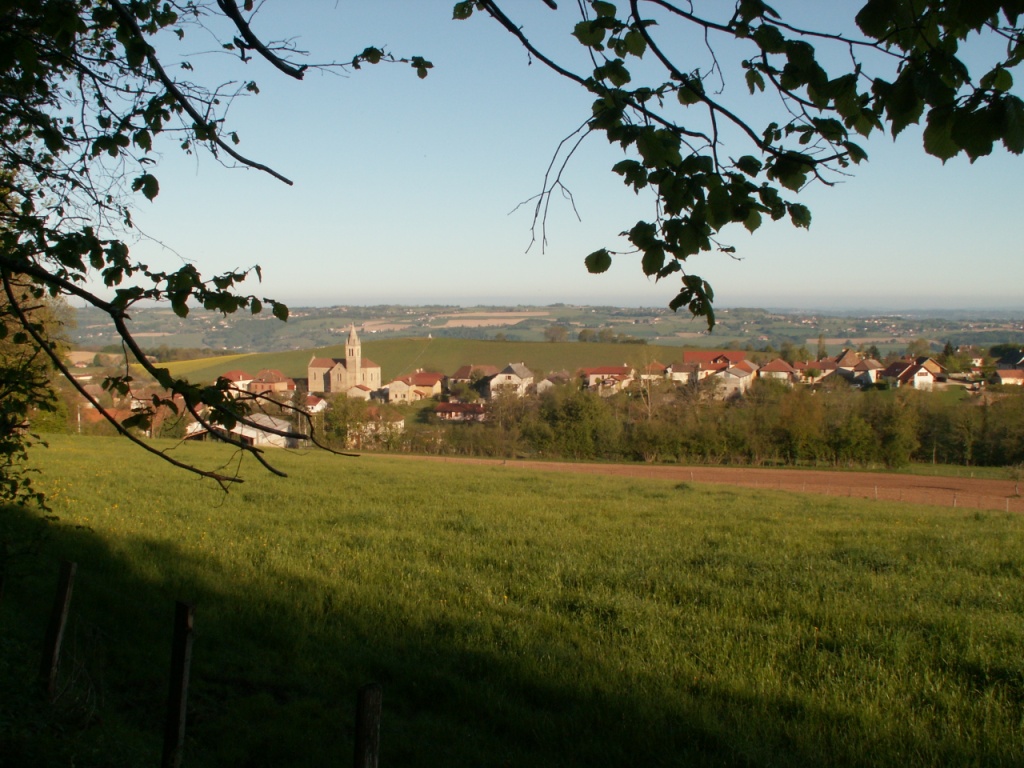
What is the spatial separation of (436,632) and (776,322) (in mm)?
76108

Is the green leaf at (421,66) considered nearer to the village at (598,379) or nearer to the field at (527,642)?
the field at (527,642)

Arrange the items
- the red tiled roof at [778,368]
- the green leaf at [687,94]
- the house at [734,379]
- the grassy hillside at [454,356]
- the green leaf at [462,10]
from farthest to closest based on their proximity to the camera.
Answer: the grassy hillside at [454,356] → the red tiled roof at [778,368] → the house at [734,379] → the green leaf at [462,10] → the green leaf at [687,94]

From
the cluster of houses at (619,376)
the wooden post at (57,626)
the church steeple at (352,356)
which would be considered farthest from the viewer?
the church steeple at (352,356)

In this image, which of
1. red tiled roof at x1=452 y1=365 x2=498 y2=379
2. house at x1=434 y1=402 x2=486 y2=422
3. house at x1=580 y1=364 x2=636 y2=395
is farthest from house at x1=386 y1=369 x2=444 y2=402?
house at x1=580 y1=364 x2=636 y2=395

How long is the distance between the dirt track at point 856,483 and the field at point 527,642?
58.2 ft

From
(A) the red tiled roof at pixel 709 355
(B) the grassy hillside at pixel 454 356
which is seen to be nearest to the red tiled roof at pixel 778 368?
(A) the red tiled roof at pixel 709 355

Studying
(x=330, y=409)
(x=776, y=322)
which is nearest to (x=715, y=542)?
(x=330, y=409)

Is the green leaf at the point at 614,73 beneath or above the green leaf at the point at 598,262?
above

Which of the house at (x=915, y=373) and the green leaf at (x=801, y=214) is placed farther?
the house at (x=915, y=373)

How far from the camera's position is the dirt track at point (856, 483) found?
28.0 m

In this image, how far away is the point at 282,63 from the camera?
3.87 metres

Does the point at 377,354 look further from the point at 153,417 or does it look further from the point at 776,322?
the point at 153,417

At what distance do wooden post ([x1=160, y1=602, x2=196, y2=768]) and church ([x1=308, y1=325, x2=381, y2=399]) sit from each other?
274ft

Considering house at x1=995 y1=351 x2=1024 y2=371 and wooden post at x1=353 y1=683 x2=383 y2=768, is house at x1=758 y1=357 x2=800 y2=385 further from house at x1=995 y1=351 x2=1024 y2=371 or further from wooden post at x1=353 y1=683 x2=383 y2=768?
wooden post at x1=353 y1=683 x2=383 y2=768
